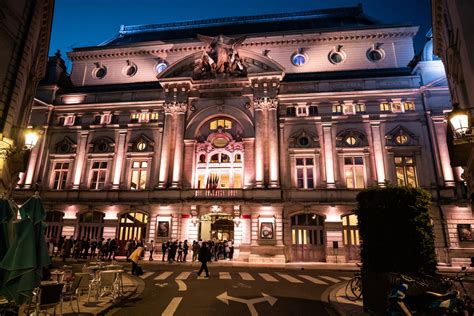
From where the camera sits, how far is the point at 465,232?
971 inches

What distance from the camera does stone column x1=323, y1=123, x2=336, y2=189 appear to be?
27578 millimetres

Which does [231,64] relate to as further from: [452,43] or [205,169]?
[452,43]

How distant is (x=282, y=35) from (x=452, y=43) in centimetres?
2215

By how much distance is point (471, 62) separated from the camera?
1273cm

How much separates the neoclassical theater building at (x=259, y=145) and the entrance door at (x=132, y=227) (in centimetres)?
14

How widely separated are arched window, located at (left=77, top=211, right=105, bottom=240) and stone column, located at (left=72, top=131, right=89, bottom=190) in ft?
10.7

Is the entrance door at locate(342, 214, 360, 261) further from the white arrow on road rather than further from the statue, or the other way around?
the statue

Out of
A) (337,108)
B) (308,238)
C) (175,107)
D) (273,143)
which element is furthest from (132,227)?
(337,108)

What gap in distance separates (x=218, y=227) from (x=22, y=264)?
86.1 ft

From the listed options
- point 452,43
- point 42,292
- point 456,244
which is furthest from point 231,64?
point 42,292

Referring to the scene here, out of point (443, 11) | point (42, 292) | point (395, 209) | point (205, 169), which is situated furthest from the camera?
point (205, 169)

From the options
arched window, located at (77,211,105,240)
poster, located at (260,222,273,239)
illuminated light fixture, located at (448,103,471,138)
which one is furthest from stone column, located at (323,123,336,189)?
arched window, located at (77,211,105,240)

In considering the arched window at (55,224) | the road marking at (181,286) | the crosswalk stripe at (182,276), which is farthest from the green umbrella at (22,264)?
the arched window at (55,224)

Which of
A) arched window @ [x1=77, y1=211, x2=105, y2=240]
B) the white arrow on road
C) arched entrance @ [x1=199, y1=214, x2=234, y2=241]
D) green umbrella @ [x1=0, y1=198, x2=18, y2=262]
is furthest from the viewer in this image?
arched window @ [x1=77, y1=211, x2=105, y2=240]
